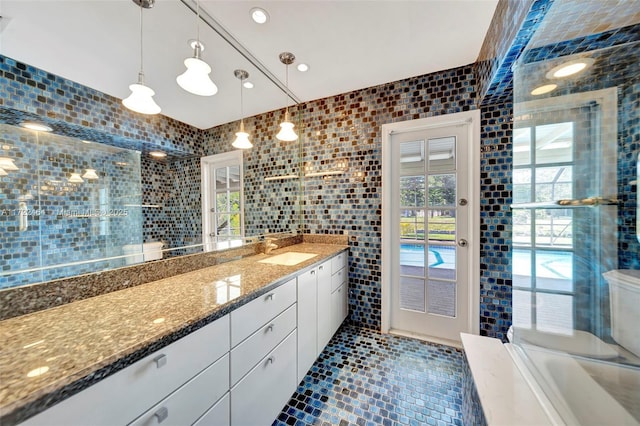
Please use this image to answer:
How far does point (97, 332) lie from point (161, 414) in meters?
0.33

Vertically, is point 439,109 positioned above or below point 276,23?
below

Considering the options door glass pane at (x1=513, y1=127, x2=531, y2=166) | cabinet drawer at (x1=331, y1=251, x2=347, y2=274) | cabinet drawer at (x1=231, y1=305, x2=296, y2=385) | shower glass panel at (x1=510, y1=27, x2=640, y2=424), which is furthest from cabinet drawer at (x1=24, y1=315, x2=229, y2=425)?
door glass pane at (x1=513, y1=127, x2=531, y2=166)

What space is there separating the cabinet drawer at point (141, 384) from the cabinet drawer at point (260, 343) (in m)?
0.12

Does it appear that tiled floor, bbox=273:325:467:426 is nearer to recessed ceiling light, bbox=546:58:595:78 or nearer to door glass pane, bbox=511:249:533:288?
door glass pane, bbox=511:249:533:288

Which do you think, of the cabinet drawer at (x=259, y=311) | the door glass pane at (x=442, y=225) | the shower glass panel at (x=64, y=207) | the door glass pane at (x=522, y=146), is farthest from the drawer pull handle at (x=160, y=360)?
the door glass pane at (x=522, y=146)

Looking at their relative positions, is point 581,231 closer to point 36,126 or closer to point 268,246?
point 268,246

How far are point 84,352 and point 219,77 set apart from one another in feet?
5.99

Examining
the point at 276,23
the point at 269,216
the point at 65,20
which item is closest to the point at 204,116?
the point at 65,20

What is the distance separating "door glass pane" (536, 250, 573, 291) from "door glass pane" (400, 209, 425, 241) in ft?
2.67

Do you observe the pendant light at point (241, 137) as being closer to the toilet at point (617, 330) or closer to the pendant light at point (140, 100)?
the pendant light at point (140, 100)

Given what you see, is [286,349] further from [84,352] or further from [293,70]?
[293,70]

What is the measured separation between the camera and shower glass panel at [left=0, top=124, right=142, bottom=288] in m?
0.81

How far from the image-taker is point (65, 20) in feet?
3.19

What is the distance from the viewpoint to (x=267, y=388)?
→ 1145 millimetres
